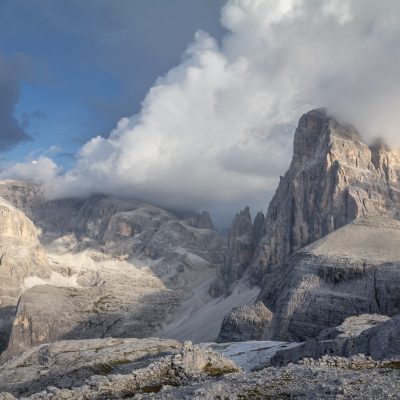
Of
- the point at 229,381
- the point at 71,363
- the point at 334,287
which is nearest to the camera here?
the point at 229,381

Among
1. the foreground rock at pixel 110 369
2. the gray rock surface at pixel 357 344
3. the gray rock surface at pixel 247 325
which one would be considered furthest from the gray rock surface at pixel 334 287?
the foreground rock at pixel 110 369

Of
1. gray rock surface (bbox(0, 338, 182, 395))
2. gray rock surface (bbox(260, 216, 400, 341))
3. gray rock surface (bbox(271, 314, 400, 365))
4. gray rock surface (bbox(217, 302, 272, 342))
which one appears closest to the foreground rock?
gray rock surface (bbox(0, 338, 182, 395))

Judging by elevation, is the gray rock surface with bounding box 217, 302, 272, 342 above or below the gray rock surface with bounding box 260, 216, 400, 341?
below

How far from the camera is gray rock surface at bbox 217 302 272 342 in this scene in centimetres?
16614

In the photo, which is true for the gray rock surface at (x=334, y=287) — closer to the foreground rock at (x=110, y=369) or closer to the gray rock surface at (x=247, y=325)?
the gray rock surface at (x=247, y=325)

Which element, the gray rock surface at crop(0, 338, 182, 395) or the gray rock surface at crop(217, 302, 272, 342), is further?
the gray rock surface at crop(217, 302, 272, 342)

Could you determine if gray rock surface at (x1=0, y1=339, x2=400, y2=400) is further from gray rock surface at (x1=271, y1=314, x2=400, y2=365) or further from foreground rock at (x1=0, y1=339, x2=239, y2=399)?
gray rock surface at (x1=271, y1=314, x2=400, y2=365)

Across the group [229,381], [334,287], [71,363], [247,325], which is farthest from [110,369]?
[334,287]

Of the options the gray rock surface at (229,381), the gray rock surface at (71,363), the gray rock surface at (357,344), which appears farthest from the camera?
the gray rock surface at (71,363)

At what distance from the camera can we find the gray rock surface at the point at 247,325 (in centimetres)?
16614

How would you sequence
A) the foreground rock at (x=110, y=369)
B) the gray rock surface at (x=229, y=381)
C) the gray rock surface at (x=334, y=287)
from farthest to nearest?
1. the gray rock surface at (x=334, y=287)
2. the foreground rock at (x=110, y=369)
3. the gray rock surface at (x=229, y=381)

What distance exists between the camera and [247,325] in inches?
6644

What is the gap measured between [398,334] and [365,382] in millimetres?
37786

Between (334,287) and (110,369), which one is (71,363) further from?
(334,287)
